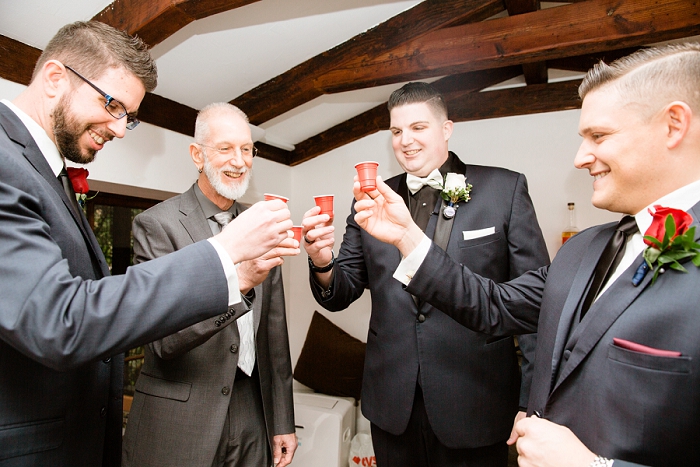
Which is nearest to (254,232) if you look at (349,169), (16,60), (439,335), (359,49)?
(439,335)

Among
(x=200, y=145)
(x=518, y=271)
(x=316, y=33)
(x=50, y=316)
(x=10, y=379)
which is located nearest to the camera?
(x=50, y=316)

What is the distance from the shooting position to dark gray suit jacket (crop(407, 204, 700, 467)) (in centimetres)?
93

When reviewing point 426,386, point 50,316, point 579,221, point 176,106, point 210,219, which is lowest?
point 426,386

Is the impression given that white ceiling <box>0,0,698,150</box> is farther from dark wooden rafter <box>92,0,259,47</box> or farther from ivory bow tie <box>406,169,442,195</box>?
ivory bow tie <box>406,169,442,195</box>

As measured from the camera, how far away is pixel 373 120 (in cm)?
457

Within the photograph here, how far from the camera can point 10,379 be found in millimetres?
1121

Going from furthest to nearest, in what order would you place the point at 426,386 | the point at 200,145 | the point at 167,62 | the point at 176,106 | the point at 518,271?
the point at 176,106 → the point at 167,62 → the point at 200,145 → the point at 518,271 → the point at 426,386

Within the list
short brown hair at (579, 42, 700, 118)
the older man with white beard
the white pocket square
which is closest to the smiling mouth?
the older man with white beard

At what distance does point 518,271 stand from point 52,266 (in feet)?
5.99

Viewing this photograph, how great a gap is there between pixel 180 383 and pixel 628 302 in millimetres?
1663

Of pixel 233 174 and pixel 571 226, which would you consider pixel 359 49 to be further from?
pixel 571 226

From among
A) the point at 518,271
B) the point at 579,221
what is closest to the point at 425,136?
the point at 518,271

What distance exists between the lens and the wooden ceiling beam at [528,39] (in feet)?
8.55

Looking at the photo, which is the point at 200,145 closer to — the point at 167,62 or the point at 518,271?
the point at 167,62
